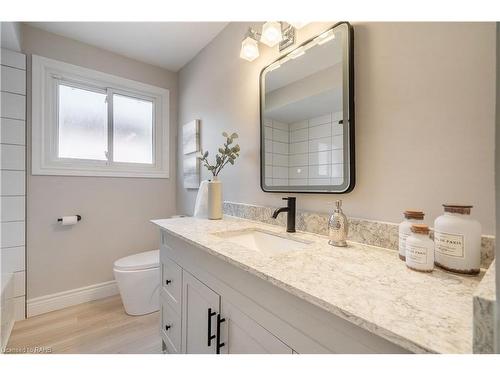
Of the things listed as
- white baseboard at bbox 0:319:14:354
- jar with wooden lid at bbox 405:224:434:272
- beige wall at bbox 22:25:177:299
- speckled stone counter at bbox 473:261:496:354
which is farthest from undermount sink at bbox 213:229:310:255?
white baseboard at bbox 0:319:14:354

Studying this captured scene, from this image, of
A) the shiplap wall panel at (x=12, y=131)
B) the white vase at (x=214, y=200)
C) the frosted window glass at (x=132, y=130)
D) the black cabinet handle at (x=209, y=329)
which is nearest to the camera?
the black cabinet handle at (x=209, y=329)

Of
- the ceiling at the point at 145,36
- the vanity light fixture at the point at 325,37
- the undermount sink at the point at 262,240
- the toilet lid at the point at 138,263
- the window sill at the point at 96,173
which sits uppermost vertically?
the ceiling at the point at 145,36

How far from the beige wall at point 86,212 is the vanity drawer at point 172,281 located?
104cm

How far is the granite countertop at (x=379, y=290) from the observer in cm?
36

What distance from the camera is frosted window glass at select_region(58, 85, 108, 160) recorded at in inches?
75.7

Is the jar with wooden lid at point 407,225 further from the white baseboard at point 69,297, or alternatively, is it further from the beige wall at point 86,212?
the white baseboard at point 69,297

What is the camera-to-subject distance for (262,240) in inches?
47.1

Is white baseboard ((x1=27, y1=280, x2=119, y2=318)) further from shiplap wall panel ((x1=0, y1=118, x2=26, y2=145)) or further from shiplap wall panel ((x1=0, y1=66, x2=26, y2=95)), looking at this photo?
shiplap wall panel ((x1=0, y1=66, x2=26, y2=95))

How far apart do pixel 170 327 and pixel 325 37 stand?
67.4 inches

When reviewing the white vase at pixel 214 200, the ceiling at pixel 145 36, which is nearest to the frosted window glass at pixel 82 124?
the ceiling at pixel 145 36

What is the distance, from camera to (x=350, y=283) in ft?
1.76
